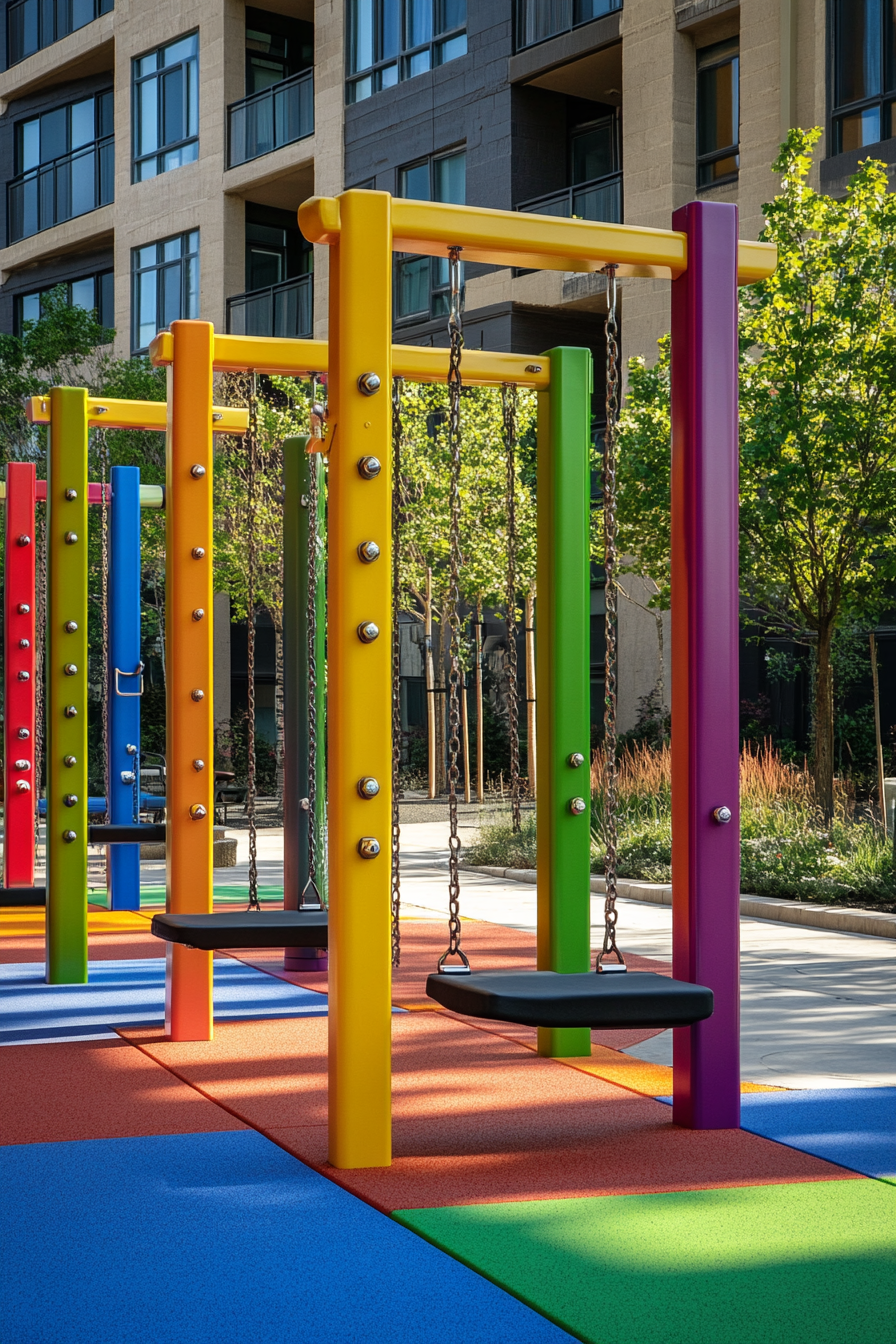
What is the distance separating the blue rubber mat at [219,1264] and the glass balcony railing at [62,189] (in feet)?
103

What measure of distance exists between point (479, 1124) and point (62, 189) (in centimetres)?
3262

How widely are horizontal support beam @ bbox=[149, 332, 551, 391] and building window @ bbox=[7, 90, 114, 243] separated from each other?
92.0ft

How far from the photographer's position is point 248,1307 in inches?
140

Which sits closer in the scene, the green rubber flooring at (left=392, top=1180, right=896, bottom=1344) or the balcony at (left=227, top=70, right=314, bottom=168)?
the green rubber flooring at (left=392, top=1180, right=896, bottom=1344)

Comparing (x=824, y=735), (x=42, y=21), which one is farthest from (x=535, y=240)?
(x=42, y=21)

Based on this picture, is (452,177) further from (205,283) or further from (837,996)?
(837,996)

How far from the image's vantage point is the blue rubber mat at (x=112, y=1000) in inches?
286

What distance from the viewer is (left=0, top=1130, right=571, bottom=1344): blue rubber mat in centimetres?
343

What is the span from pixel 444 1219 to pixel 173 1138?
1.31 m

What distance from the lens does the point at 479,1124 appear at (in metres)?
5.41

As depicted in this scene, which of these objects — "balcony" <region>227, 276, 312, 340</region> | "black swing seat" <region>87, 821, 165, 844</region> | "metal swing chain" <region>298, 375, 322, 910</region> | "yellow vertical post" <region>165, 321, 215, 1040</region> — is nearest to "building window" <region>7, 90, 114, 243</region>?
"balcony" <region>227, 276, 312, 340</region>

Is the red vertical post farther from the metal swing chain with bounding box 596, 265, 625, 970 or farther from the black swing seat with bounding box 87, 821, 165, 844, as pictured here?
the metal swing chain with bounding box 596, 265, 625, 970

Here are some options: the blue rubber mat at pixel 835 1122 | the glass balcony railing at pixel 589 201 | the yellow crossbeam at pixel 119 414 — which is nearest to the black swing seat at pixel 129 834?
the yellow crossbeam at pixel 119 414

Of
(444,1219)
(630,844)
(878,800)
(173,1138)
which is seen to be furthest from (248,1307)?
(878,800)
